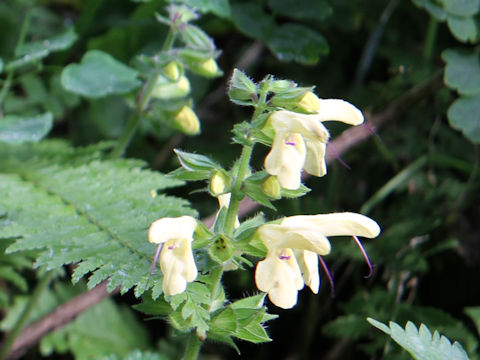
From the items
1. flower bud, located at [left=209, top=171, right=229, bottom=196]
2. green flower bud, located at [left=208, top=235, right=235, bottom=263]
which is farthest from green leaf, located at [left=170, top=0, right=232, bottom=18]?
green flower bud, located at [left=208, top=235, right=235, bottom=263]

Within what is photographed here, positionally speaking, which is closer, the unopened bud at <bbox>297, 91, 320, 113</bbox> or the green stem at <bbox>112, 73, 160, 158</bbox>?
the unopened bud at <bbox>297, 91, 320, 113</bbox>

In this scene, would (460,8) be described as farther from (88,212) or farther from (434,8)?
(88,212)

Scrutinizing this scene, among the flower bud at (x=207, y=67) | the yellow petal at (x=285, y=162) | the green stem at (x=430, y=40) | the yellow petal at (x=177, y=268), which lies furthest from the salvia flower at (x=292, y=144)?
the green stem at (x=430, y=40)

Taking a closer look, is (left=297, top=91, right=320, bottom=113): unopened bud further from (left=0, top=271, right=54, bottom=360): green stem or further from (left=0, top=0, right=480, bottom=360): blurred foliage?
(left=0, top=271, right=54, bottom=360): green stem

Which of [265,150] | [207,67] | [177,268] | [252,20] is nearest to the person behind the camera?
[177,268]

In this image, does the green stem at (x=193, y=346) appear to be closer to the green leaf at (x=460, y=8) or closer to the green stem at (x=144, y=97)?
the green stem at (x=144, y=97)

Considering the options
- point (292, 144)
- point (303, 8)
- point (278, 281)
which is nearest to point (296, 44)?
point (303, 8)

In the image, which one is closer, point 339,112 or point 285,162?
point 285,162
